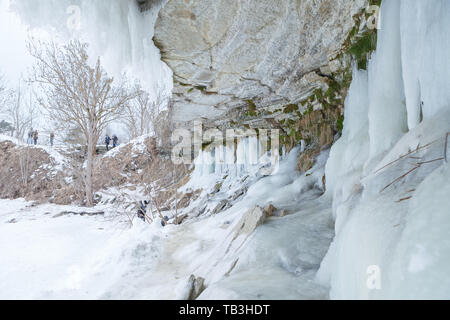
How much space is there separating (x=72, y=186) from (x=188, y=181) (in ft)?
17.5

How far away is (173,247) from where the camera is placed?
366cm

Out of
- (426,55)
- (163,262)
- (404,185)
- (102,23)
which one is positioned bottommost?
(163,262)

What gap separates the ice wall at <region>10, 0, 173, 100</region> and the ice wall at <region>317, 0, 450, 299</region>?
238 inches

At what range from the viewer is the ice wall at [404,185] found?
800 mm

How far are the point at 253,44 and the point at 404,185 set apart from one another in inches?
115

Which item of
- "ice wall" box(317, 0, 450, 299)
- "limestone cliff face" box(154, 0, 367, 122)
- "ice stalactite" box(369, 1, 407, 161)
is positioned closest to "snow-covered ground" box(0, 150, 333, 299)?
"ice wall" box(317, 0, 450, 299)

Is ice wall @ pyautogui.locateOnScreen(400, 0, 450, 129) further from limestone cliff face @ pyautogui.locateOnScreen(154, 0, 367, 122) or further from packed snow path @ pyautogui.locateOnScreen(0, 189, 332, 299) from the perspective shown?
Result: packed snow path @ pyautogui.locateOnScreen(0, 189, 332, 299)

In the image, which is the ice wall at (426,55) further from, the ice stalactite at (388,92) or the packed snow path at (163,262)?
the packed snow path at (163,262)

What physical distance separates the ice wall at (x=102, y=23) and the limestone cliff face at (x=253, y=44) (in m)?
3.34

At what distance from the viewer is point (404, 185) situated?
3.98 feet

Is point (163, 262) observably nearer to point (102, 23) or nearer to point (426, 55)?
point (426, 55)

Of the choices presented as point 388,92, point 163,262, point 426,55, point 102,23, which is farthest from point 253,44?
point 102,23

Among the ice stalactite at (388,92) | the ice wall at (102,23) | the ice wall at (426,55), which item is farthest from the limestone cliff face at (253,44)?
the ice wall at (102,23)
